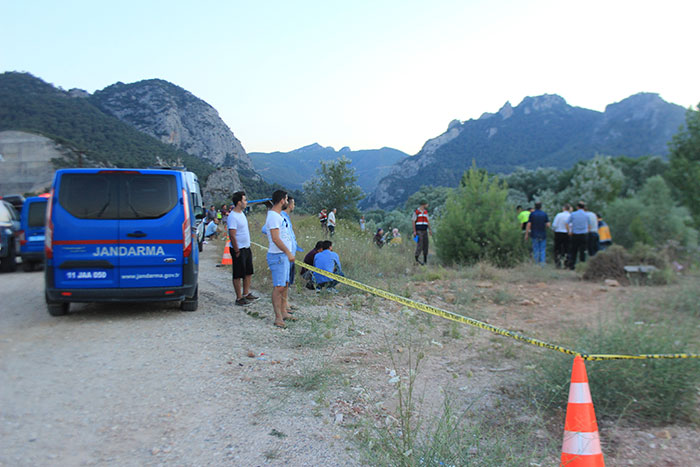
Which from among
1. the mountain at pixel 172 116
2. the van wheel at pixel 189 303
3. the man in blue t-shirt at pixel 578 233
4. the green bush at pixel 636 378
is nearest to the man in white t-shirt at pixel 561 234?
the man in blue t-shirt at pixel 578 233

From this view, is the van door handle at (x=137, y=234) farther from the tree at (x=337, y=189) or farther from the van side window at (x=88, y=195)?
the tree at (x=337, y=189)

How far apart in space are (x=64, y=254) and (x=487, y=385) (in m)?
5.42

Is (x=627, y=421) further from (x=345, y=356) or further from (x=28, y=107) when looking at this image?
(x=28, y=107)

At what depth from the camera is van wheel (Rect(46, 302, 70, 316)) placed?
6586mm

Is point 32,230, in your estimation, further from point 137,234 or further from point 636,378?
point 636,378

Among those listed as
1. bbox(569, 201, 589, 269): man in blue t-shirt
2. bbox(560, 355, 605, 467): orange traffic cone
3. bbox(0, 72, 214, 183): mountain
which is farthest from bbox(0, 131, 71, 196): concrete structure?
bbox(560, 355, 605, 467): orange traffic cone

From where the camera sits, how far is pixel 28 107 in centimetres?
7606

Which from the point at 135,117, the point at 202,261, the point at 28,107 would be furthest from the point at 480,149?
the point at 202,261

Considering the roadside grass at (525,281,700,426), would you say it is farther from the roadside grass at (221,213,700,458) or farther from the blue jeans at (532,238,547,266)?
the blue jeans at (532,238,547,266)

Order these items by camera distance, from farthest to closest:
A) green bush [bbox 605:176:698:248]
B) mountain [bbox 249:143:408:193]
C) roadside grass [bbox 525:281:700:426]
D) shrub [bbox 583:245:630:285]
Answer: mountain [bbox 249:143:408:193] → green bush [bbox 605:176:698:248] → shrub [bbox 583:245:630:285] → roadside grass [bbox 525:281:700:426]

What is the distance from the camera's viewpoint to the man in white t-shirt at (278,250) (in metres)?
6.18

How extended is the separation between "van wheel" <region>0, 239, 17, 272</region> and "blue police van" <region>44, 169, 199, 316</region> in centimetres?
774

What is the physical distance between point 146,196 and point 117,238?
0.68 meters

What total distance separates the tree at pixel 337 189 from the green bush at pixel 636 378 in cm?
3829
